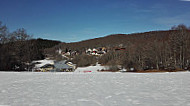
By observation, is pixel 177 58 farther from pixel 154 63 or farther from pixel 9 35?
pixel 9 35

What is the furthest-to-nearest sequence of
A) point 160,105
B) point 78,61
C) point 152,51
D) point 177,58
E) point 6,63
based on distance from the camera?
point 78,61
point 152,51
point 177,58
point 6,63
point 160,105

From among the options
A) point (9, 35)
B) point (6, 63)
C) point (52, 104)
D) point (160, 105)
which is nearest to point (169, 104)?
point (160, 105)

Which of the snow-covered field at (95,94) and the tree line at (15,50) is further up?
the tree line at (15,50)

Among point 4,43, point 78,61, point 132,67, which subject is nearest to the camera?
point 4,43

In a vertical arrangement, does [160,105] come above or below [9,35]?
below

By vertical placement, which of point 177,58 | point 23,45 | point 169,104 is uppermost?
point 23,45

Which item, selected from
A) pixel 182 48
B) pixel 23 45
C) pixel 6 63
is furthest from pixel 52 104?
pixel 182 48

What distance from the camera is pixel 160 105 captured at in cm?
385

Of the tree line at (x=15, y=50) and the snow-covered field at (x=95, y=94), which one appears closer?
the snow-covered field at (x=95, y=94)

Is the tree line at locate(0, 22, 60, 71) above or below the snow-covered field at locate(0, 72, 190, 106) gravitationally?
above

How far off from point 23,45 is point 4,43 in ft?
8.21

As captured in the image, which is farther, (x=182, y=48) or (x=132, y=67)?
(x=132, y=67)

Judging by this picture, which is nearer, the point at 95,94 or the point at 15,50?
the point at 95,94

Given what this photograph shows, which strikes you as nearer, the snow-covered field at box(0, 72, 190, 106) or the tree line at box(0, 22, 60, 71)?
the snow-covered field at box(0, 72, 190, 106)
